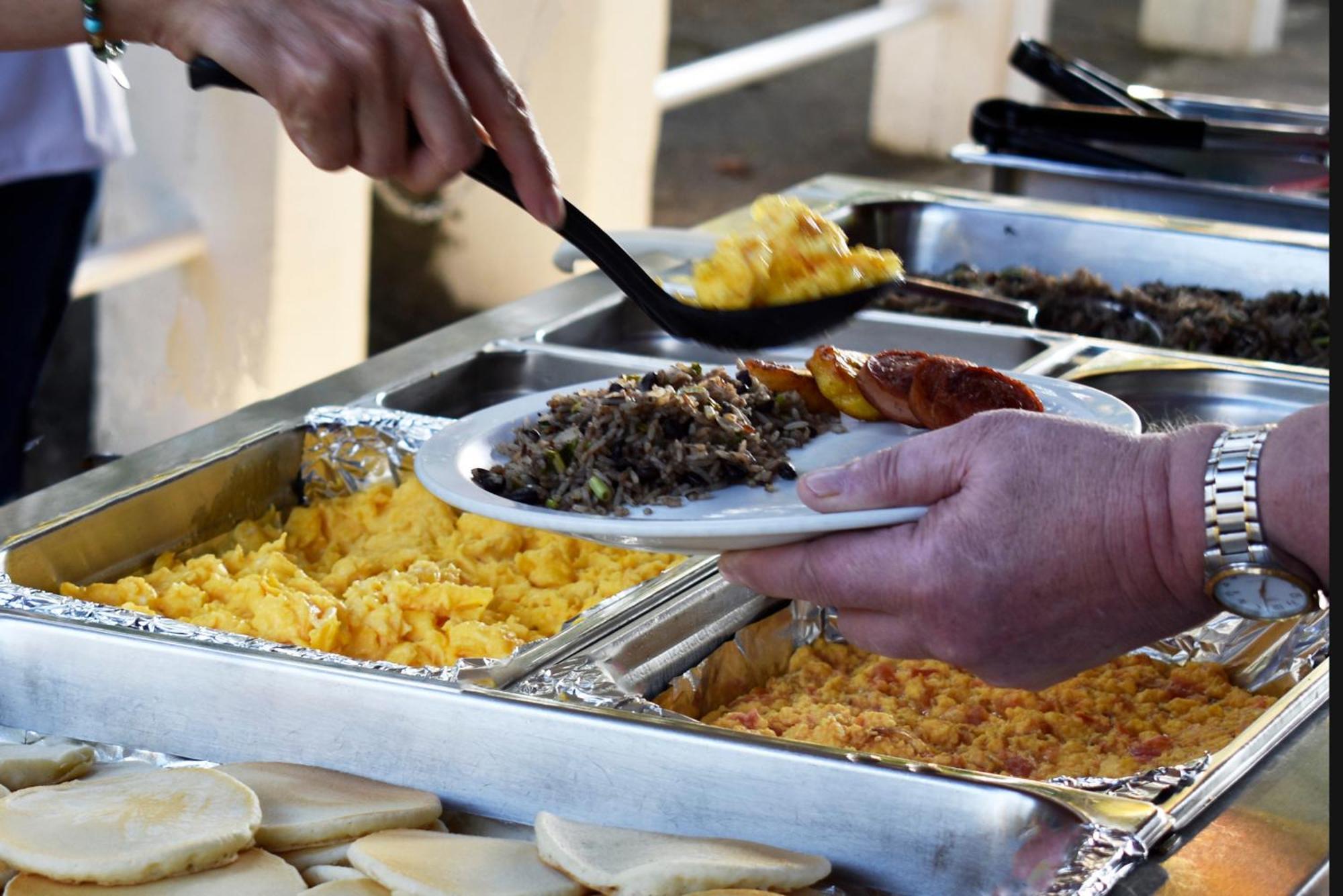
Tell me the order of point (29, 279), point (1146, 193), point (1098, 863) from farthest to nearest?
point (1146, 193) < point (29, 279) < point (1098, 863)

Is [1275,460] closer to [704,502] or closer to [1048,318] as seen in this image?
[704,502]

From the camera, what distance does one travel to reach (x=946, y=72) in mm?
7664

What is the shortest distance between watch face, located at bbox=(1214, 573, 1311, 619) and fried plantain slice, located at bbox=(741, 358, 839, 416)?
505 millimetres

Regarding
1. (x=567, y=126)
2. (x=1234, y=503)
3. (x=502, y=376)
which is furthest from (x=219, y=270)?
(x=1234, y=503)

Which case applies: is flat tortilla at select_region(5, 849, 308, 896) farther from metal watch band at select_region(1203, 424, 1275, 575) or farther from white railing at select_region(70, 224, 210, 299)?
white railing at select_region(70, 224, 210, 299)

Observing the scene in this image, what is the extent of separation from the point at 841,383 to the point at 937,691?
0.32 meters

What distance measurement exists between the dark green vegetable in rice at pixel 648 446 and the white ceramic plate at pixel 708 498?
0.02 m

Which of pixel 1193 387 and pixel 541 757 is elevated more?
pixel 1193 387

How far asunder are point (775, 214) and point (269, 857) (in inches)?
34.0

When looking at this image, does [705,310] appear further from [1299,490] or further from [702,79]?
[702,79]

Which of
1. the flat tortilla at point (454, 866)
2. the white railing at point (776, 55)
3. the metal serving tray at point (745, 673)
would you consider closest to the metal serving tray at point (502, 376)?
the metal serving tray at point (745, 673)

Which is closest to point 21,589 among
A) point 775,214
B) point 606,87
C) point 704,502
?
point 704,502

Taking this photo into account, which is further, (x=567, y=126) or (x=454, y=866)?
(x=567, y=126)

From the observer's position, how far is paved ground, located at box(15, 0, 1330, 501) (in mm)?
4797
